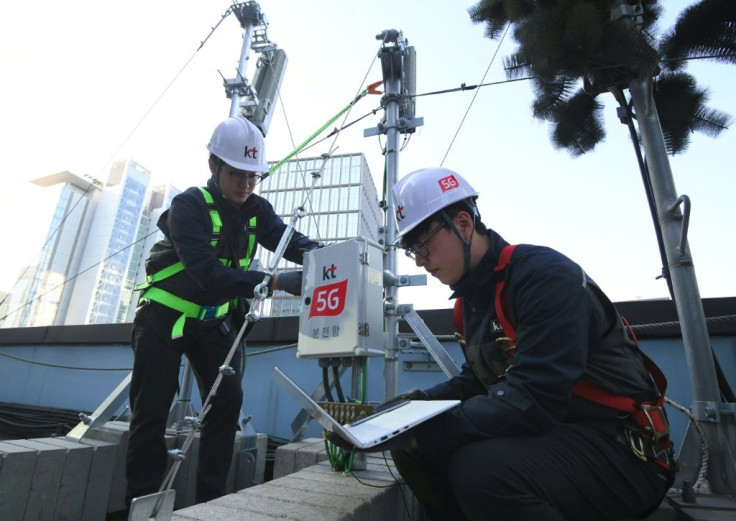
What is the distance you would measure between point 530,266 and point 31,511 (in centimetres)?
224

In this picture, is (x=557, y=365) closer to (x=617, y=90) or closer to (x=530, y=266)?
(x=530, y=266)

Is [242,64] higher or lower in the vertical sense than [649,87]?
higher

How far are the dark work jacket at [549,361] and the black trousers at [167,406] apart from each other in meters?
1.31

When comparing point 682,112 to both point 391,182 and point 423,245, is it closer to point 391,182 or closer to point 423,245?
point 391,182

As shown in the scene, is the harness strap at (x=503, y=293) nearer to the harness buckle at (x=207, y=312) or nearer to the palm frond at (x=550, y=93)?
the harness buckle at (x=207, y=312)

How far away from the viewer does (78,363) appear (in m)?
5.44

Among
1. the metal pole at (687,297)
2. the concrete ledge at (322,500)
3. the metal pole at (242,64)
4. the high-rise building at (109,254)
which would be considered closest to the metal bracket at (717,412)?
the metal pole at (687,297)

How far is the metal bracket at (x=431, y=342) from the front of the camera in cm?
229

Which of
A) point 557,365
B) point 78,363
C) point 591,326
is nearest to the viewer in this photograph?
point 557,365

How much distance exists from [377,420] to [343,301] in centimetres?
92

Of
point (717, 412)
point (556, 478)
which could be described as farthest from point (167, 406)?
point (717, 412)

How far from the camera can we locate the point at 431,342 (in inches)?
93.7

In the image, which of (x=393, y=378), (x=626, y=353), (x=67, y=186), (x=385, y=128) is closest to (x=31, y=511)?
(x=393, y=378)

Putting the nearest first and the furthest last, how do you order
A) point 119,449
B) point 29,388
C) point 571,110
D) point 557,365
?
1. point 557,365
2. point 119,449
3. point 571,110
4. point 29,388
